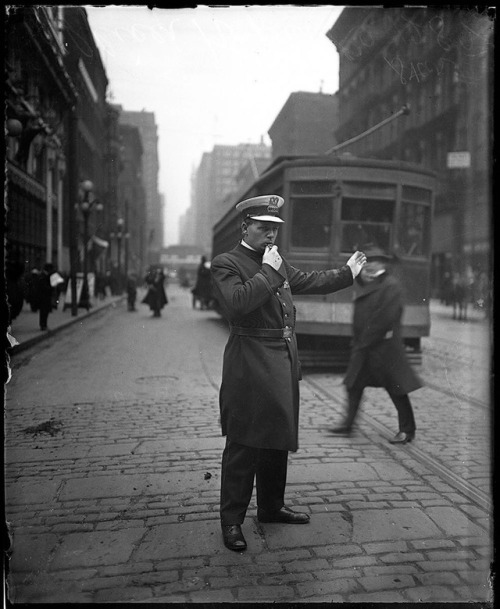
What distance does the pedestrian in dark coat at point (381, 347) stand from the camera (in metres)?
4.97

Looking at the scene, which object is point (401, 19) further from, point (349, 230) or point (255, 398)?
point (349, 230)

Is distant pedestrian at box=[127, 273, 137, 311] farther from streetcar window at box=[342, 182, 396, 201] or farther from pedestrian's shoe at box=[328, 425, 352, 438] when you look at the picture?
pedestrian's shoe at box=[328, 425, 352, 438]

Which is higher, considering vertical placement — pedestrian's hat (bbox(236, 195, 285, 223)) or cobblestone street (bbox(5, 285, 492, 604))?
pedestrian's hat (bbox(236, 195, 285, 223))

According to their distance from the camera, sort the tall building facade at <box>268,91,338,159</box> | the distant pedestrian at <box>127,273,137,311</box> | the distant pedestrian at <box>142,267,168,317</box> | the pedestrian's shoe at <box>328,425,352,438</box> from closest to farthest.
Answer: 1. the tall building facade at <box>268,91,338,159</box>
2. the pedestrian's shoe at <box>328,425,352,438</box>
3. the distant pedestrian at <box>142,267,168,317</box>
4. the distant pedestrian at <box>127,273,137,311</box>

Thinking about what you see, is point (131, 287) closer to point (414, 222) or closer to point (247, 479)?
point (414, 222)

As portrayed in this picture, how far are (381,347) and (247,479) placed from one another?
7.77 feet

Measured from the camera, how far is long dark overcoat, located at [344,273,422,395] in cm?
499

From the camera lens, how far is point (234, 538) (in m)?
3.06

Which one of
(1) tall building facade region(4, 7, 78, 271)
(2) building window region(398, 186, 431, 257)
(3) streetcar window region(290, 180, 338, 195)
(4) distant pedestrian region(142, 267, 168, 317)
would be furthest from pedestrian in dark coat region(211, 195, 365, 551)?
(4) distant pedestrian region(142, 267, 168, 317)

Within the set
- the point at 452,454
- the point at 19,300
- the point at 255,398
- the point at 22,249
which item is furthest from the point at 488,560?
the point at 19,300

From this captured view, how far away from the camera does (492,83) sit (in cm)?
270

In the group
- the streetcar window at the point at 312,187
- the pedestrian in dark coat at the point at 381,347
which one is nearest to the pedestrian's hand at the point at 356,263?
the pedestrian in dark coat at the point at 381,347

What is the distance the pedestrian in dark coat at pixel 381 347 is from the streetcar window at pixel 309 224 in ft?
4.98

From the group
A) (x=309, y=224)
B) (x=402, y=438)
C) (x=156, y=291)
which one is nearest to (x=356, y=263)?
(x=402, y=438)
